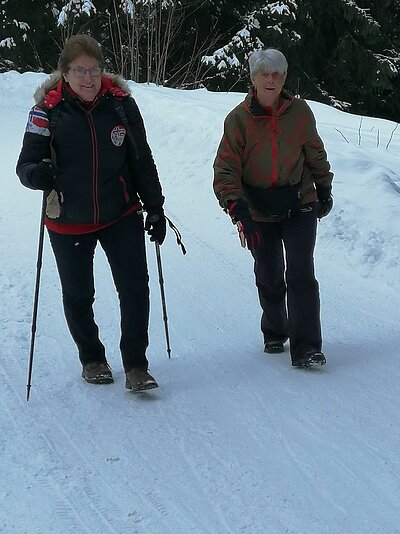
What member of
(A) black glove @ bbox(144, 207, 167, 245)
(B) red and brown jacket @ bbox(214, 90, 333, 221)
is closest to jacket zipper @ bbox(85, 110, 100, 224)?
(A) black glove @ bbox(144, 207, 167, 245)

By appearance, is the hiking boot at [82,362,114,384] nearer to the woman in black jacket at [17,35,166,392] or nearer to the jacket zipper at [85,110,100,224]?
the woman in black jacket at [17,35,166,392]

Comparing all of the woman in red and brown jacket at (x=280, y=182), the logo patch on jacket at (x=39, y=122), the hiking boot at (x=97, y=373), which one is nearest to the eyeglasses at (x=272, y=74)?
the woman in red and brown jacket at (x=280, y=182)

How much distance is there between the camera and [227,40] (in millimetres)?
20922

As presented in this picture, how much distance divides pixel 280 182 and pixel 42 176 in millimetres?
1380

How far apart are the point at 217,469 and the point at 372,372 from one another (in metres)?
1.48

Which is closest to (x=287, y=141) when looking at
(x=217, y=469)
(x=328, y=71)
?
(x=217, y=469)

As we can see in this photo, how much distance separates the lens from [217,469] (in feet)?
10.7

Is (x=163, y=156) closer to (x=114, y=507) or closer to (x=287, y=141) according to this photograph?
(x=287, y=141)

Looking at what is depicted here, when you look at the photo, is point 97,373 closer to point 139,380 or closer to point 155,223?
point 139,380

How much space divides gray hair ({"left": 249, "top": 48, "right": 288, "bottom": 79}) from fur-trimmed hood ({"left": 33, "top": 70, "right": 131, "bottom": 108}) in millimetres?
733

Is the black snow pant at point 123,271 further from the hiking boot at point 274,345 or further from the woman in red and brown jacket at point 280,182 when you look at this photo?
the hiking boot at point 274,345

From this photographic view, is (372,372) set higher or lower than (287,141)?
lower

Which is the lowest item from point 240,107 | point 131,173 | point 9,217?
point 9,217

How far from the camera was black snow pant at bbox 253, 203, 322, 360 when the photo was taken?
4359mm
